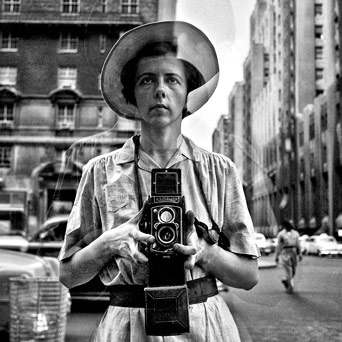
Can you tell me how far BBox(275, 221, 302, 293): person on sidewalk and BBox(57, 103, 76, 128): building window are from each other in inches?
29.3

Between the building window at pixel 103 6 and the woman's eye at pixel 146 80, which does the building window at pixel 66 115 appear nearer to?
the building window at pixel 103 6

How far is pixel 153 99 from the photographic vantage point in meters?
0.87

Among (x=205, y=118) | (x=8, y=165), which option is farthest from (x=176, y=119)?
(x=8, y=165)

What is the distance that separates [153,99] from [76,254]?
0.86 feet

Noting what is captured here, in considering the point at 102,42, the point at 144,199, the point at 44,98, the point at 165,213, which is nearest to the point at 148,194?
the point at 144,199

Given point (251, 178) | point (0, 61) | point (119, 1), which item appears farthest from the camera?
point (0, 61)

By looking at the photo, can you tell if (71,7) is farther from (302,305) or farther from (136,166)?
(302,305)

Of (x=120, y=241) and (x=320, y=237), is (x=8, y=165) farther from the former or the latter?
(x=120, y=241)

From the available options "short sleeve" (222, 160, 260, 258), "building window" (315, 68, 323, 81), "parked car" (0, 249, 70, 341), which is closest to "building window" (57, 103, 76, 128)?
"building window" (315, 68, 323, 81)

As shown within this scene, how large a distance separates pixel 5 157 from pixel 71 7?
21.8 inches

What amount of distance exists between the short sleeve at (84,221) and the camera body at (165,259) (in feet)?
0.47

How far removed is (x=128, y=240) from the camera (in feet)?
2.56

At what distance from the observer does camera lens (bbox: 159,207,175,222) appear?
0.74 meters

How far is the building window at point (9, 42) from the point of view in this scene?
6.20ft
